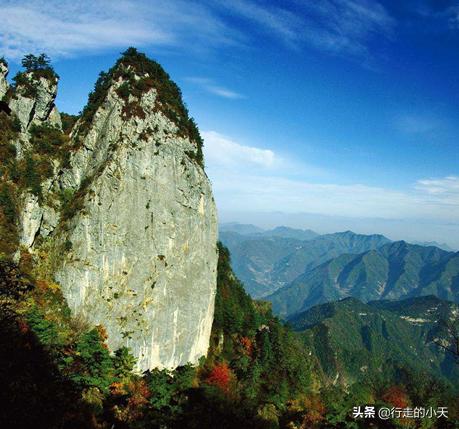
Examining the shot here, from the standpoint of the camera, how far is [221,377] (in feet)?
210

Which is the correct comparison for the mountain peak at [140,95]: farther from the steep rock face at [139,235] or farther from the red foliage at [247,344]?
the red foliage at [247,344]

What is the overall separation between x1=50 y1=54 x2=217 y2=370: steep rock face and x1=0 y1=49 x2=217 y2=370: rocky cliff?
15 cm

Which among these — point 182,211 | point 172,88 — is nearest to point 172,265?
point 182,211

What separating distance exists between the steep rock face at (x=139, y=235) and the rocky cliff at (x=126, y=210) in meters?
0.15

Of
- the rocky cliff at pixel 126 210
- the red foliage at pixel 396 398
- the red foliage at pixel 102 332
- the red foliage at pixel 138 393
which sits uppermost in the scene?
the rocky cliff at pixel 126 210

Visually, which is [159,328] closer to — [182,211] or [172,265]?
[172,265]

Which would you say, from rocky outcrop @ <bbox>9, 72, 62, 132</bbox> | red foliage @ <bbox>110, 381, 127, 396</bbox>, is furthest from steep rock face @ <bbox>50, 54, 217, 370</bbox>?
rocky outcrop @ <bbox>9, 72, 62, 132</bbox>

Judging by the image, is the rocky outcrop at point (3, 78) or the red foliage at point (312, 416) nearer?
the red foliage at point (312, 416)

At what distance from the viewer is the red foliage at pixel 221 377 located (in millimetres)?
61450

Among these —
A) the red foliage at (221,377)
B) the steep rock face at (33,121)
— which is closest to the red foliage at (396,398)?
the red foliage at (221,377)

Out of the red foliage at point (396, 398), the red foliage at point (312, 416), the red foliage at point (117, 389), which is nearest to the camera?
the red foliage at point (117, 389)

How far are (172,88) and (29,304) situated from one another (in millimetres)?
43732

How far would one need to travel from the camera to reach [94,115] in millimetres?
61156

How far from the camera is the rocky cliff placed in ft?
175
